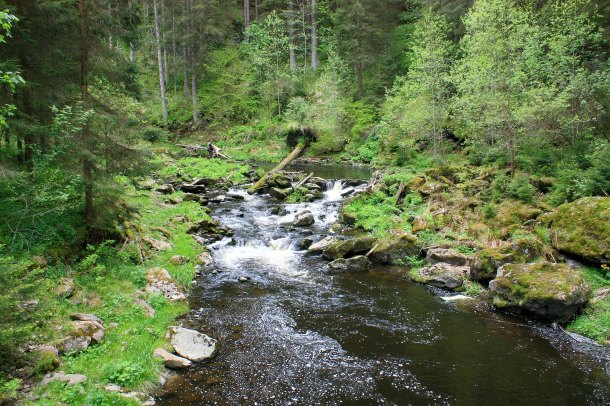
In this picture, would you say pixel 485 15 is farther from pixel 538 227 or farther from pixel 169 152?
pixel 169 152

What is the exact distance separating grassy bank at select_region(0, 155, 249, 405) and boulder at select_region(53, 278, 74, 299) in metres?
0.04

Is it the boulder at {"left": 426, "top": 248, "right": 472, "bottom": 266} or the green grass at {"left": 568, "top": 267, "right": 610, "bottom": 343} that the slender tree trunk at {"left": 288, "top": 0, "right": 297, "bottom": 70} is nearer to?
the boulder at {"left": 426, "top": 248, "right": 472, "bottom": 266}

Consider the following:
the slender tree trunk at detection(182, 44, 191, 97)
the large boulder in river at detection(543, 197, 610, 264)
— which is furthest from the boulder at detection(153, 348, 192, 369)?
the slender tree trunk at detection(182, 44, 191, 97)

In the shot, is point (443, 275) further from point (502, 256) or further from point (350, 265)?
point (350, 265)

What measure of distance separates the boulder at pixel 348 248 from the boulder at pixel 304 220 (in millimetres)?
3481

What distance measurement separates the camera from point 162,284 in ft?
35.3

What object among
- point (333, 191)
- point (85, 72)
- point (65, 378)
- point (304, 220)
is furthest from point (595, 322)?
point (333, 191)

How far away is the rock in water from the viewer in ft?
26.2

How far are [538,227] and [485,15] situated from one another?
9777 mm

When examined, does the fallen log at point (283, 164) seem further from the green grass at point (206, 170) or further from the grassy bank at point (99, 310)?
the grassy bank at point (99, 310)

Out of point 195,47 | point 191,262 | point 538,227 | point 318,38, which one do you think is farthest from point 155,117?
point 538,227

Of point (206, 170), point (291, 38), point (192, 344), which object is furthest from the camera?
point (291, 38)

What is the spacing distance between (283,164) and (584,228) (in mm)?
23508

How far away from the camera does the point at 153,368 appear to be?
290 inches
